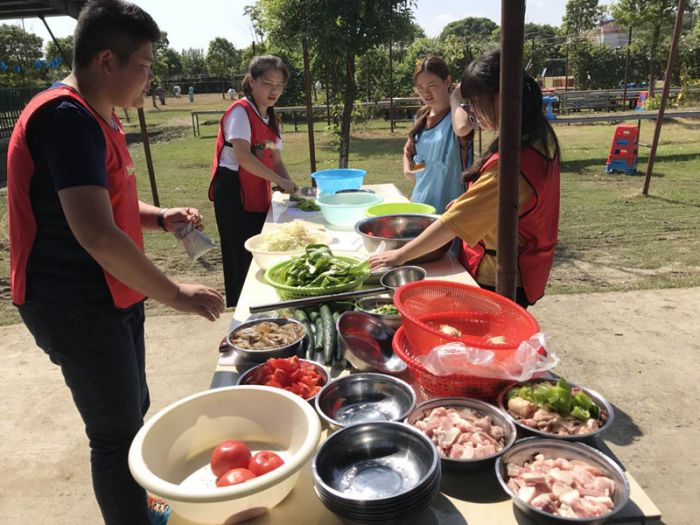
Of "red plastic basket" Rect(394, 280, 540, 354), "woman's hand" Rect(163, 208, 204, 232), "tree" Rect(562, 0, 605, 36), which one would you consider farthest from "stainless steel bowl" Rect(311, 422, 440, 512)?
"tree" Rect(562, 0, 605, 36)

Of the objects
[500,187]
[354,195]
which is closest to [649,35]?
[354,195]

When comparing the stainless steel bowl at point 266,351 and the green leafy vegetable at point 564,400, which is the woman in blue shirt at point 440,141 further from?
the green leafy vegetable at point 564,400

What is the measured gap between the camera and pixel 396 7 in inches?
293

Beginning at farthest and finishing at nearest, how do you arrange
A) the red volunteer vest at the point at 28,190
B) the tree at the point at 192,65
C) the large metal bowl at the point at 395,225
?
the tree at the point at 192,65 → the large metal bowl at the point at 395,225 → the red volunteer vest at the point at 28,190

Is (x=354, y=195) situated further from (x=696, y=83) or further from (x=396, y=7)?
(x=696, y=83)

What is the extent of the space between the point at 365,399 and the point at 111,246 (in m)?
0.90

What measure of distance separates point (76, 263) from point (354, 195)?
7.84ft

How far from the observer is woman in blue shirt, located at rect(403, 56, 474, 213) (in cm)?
357

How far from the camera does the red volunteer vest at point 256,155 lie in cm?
386

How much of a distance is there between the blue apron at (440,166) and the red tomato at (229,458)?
2.64 meters

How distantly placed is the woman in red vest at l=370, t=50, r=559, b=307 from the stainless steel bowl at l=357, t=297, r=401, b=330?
36 cm

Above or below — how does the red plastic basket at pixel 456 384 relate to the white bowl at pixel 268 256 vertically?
below

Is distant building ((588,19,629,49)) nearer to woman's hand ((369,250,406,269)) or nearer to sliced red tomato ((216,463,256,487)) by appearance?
woman's hand ((369,250,406,269))

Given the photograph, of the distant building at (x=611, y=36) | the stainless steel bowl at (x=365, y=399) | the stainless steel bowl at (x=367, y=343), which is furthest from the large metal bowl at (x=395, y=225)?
the distant building at (x=611, y=36)
